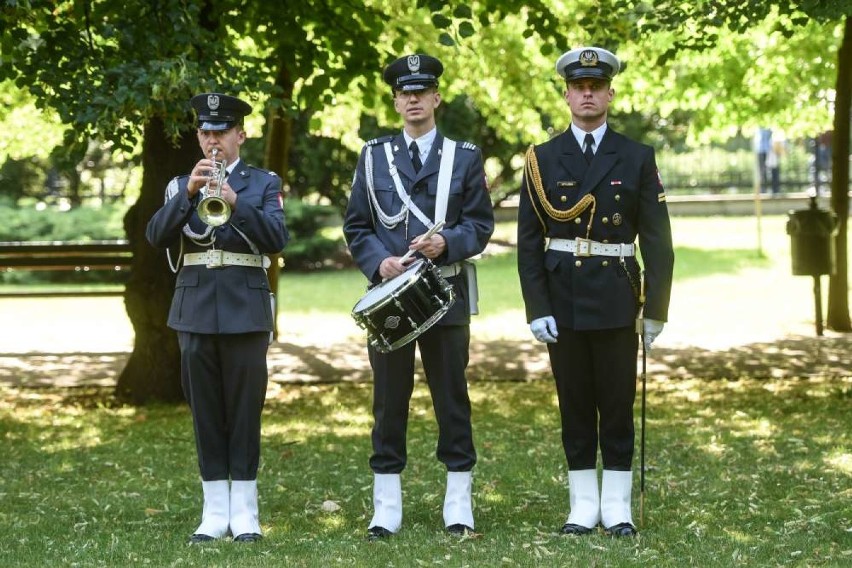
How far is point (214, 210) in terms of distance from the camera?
6.01 meters

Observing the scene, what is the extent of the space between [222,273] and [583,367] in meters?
1.69

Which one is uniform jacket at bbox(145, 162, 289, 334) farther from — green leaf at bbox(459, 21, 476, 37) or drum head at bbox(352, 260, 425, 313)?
green leaf at bbox(459, 21, 476, 37)

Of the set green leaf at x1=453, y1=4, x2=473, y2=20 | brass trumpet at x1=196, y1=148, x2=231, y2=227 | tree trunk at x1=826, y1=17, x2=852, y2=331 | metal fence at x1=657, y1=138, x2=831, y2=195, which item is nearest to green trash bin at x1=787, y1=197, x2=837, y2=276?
tree trunk at x1=826, y1=17, x2=852, y2=331

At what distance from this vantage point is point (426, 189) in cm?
657

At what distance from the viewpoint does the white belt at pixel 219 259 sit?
655 centimetres

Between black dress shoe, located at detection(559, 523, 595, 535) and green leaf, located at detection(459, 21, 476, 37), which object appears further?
green leaf, located at detection(459, 21, 476, 37)

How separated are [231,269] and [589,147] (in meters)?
1.70

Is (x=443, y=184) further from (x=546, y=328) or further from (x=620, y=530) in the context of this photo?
(x=620, y=530)

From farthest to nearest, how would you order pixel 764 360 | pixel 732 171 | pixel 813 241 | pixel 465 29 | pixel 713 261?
pixel 732 171, pixel 713 261, pixel 813 241, pixel 764 360, pixel 465 29

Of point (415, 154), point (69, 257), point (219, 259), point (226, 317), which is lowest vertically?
point (69, 257)

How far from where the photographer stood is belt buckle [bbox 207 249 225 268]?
6.54 m

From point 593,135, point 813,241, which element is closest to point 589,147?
point 593,135

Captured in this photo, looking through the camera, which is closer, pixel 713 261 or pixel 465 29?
pixel 465 29

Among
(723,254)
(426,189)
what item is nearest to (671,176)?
(723,254)
